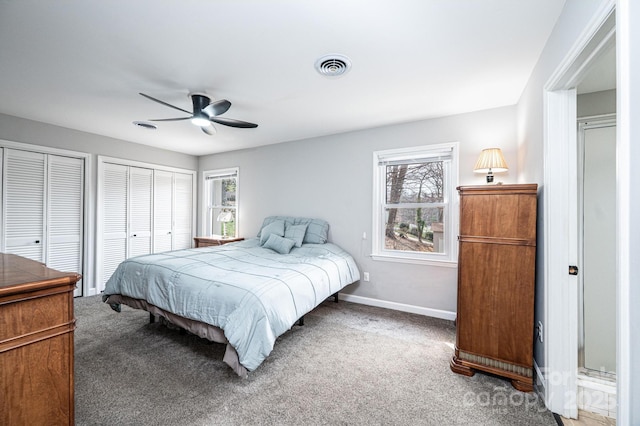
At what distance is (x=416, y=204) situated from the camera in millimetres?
3617

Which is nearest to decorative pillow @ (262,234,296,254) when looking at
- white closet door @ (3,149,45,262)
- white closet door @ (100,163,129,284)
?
white closet door @ (100,163,129,284)

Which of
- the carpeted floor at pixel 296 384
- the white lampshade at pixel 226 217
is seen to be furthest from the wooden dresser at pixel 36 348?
the white lampshade at pixel 226 217

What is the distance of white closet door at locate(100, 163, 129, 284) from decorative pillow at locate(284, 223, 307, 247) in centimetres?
283

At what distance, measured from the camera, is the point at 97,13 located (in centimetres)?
167

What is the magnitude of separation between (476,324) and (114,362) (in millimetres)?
2956

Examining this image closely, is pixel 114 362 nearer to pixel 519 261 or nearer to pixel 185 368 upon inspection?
pixel 185 368

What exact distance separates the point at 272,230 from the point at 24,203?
10.6ft

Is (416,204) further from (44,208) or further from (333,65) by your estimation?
(44,208)

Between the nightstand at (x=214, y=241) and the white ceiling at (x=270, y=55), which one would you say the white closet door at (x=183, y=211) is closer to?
the nightstand at (x=214, y=241)

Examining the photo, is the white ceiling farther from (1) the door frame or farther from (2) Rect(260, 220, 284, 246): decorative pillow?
(2) Rect(260, 220, 284, 246): decorative pillow

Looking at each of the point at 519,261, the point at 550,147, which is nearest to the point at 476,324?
the point at 519,261

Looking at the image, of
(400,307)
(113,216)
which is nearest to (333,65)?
(400,307)

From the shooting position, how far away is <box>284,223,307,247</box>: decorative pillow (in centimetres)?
394

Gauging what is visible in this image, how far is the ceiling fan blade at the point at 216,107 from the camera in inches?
95.7
